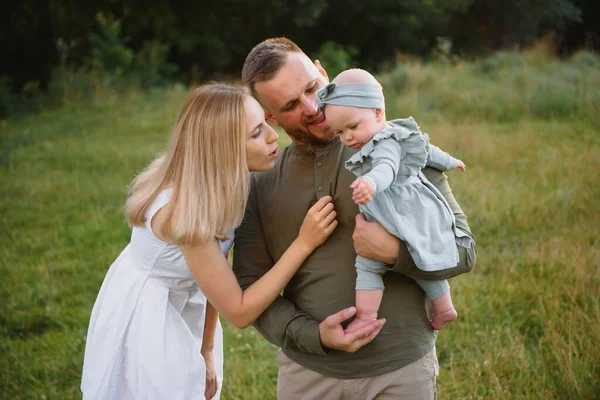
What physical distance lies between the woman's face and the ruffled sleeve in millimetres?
382

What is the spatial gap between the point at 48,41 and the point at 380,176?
19350 millimetres

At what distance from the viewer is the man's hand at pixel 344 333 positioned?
2.40 meters

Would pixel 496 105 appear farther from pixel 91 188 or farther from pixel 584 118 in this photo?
pixel 91 188

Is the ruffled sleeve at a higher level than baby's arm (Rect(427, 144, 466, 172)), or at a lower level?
higher

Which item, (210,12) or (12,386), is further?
(210,12)

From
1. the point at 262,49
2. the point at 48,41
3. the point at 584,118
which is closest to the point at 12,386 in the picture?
the point at 262,49

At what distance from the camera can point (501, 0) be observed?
76.6ft

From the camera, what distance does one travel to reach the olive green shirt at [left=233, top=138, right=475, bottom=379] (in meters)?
2.51

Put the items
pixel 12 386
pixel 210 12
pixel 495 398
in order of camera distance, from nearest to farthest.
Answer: pixel 495 398 < pixel 12 386 < pixel 210 12

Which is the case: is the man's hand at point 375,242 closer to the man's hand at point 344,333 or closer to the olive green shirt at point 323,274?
the olive green shirt at point 323,274

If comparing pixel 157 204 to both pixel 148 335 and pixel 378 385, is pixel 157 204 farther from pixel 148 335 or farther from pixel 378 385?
pixel 378 385

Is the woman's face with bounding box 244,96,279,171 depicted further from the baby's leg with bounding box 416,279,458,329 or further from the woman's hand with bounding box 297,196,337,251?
the baby's leg with bounding box 416,279,458,329

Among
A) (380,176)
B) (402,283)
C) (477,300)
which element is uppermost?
(380,176)

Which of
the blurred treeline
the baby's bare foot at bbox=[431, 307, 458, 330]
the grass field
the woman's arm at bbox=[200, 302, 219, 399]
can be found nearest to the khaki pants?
the baby's bare foot at bbox=[431, 307, 458, 330]
